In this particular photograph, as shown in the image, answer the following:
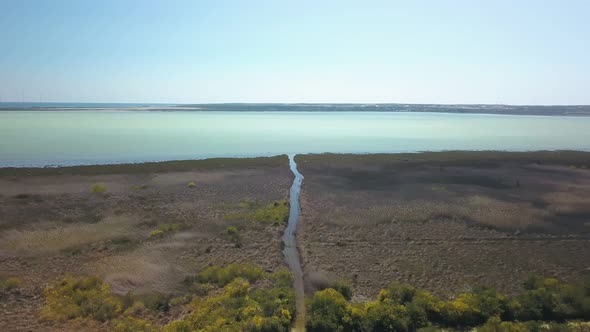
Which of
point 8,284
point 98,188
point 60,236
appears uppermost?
point 98,188

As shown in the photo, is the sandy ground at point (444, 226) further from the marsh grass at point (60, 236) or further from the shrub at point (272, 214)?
the marsh grass at point (60, 236)

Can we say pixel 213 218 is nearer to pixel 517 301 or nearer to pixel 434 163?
pixel 517 301

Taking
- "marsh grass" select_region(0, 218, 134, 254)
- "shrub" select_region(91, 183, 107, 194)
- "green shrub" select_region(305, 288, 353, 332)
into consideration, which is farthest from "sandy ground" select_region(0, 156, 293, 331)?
"green shrub" select_region(305, 288, 353, 332)

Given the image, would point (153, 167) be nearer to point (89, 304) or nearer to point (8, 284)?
point (8, 284)

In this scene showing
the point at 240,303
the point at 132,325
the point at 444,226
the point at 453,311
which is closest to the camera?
the point at 132,325

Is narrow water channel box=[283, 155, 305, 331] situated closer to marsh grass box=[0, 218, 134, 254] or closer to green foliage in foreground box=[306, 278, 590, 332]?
green foliage in foreground box=[306, 278, 590, 332]

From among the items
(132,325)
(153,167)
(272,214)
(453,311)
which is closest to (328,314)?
(453,311)
